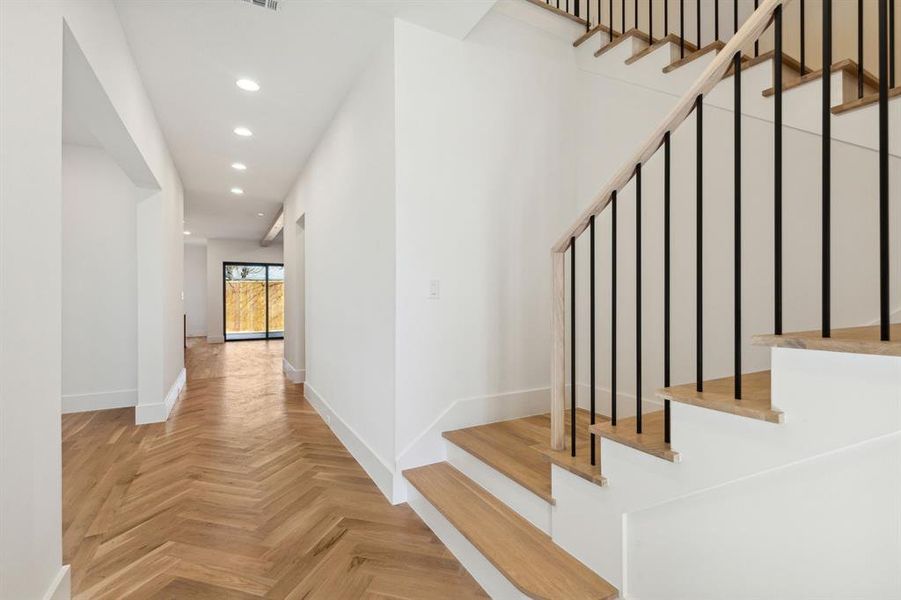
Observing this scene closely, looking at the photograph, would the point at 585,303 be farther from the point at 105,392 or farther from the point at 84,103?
the point at 105,392

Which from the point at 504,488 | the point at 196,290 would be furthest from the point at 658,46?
the point at 196,290

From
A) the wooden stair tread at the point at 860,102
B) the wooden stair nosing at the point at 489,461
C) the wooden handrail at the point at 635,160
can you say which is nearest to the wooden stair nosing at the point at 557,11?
the wooden handrail at the point at 635,160

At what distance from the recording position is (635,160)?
4.88 ft

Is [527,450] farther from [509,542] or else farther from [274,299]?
[274,299]

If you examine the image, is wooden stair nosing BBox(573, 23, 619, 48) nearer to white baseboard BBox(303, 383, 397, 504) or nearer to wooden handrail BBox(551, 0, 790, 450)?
wooden handrail BBox(551, 0, 790, 450)

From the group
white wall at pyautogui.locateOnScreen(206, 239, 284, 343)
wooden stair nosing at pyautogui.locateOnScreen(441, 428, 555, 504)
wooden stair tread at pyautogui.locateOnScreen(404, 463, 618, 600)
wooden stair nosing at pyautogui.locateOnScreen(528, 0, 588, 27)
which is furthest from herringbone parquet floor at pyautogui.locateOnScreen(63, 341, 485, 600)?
white wall at pyautogui.locateOnScreen(206, 239, 284, 343)

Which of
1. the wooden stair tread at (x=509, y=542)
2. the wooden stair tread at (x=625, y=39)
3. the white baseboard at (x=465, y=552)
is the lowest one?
the white baseboard at (x=465, y=552)

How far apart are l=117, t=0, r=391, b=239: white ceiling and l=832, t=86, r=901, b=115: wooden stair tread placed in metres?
2.24

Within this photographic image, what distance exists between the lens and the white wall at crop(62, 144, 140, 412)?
4324 millimetres

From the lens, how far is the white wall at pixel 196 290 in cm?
1226

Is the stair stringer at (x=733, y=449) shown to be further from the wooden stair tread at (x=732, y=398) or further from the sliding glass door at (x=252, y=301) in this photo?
the sliding glass door at (x=252, y=301)

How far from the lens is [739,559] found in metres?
1.13

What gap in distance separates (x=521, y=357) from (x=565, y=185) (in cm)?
129

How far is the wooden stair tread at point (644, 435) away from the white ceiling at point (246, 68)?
96.1 inches
